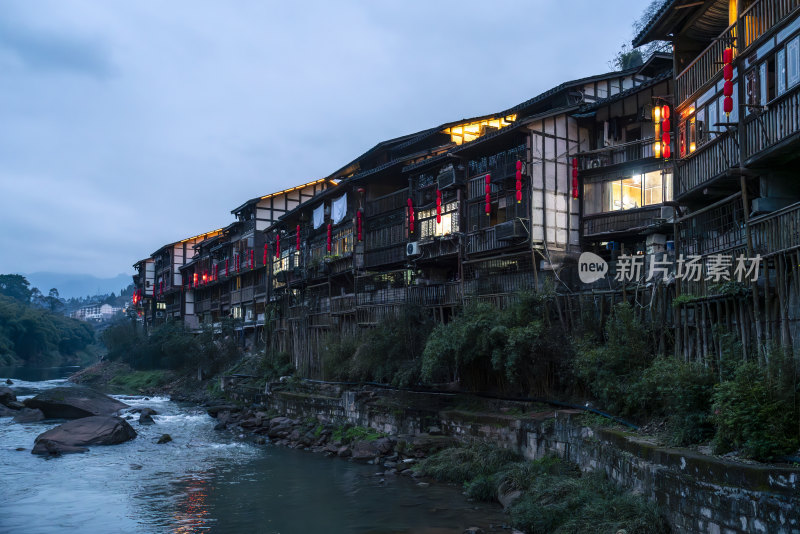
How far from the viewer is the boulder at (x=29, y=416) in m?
35.9

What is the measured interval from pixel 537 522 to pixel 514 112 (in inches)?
862

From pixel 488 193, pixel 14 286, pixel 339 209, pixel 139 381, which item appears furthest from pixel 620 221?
pixel 14 286

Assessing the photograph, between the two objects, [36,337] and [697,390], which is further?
[36,337]

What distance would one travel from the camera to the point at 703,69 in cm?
1744

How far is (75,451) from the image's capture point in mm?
27438

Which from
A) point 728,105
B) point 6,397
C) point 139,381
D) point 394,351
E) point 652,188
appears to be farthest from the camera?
point 139,381

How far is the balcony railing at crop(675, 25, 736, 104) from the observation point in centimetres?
1623

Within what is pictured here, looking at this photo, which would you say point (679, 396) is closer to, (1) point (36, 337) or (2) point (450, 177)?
(2) point (450, 177)

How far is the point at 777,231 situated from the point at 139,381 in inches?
2428

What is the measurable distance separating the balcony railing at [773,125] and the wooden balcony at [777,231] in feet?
5.69

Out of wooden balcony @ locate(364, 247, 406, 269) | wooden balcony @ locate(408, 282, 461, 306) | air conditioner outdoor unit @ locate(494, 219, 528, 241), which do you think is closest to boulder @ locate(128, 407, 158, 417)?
wooden balcony @ locate(364, 247, 406, 269)

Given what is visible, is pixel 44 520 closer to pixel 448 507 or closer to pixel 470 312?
pixel 448 507

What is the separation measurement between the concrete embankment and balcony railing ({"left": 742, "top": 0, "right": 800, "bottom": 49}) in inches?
377

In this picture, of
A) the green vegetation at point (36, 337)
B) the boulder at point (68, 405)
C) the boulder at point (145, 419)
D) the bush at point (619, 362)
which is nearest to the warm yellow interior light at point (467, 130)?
the bush at point (619, 362)
